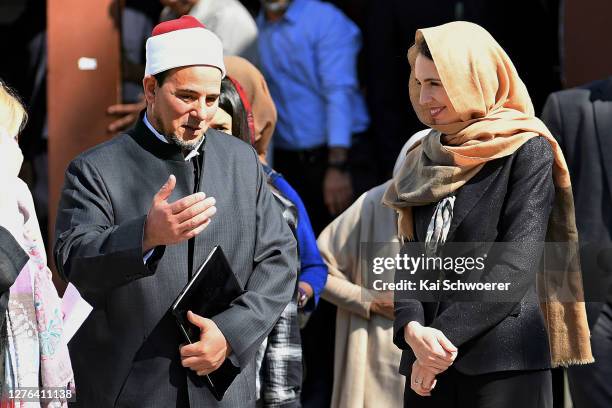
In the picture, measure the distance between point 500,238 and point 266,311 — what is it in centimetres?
76

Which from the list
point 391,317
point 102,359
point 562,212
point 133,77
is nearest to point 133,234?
point 102,359

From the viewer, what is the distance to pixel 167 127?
3895 mm

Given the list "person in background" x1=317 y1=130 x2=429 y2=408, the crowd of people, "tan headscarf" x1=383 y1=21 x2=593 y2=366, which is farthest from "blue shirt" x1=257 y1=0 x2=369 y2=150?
"tan headscarf" x1=383 y1=21 x2=593 y2=366

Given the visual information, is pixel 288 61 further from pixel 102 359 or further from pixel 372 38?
pixel 102 359

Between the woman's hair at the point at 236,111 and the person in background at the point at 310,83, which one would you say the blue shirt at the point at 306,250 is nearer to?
the woman's hair at the point at 236,111

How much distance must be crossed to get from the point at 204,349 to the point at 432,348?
679 mm

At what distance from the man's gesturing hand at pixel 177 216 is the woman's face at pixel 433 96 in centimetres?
90

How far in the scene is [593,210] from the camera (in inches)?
197

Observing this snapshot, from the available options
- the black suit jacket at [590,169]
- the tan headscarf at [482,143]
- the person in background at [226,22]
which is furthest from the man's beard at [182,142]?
the person in background at [226,22]

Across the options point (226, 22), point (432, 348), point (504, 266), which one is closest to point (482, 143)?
point (504, 266)

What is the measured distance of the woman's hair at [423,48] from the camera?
402cm

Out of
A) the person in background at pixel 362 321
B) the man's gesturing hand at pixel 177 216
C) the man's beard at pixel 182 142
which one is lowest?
the person in background at pixel 362 321

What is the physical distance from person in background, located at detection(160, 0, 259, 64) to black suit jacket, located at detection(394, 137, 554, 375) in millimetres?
2513

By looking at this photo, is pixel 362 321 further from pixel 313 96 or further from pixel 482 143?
pixel 313 96
